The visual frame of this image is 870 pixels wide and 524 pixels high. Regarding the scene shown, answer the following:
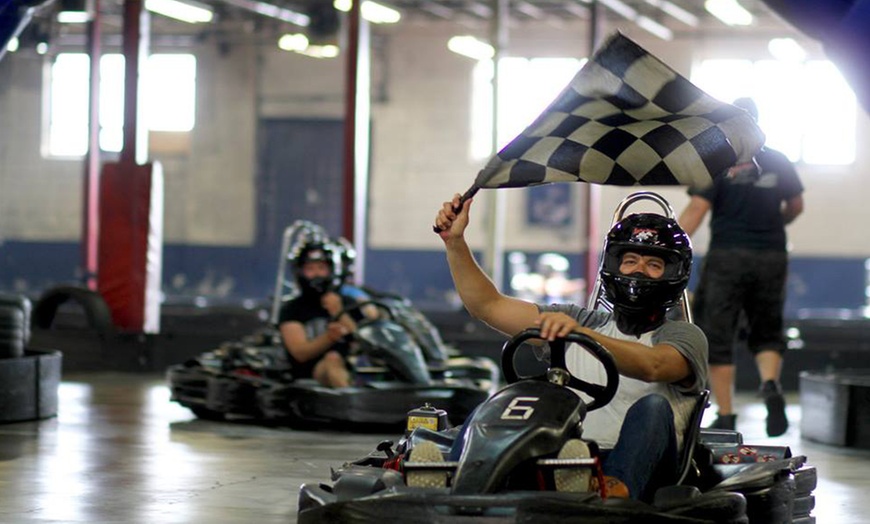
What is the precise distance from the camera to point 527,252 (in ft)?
62.7

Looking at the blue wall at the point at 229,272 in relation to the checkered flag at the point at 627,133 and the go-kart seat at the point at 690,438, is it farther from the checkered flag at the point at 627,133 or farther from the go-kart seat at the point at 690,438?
the go-kart seat at the point at 690,438

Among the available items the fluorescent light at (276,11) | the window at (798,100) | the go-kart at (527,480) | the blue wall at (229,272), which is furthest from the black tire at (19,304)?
the window at (798,100)

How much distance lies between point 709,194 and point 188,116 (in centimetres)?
1435

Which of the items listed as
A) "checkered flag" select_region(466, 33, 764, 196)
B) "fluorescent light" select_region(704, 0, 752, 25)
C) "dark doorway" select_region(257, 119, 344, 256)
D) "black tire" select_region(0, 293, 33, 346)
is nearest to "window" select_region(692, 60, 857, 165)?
"fluorescent light" select_region(704, 0, 752, 25)

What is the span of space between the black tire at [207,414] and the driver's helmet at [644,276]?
3578 mm

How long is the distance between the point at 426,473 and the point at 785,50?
1544cm

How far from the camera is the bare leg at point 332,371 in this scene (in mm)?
6551

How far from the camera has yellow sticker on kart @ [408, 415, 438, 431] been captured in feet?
13.0

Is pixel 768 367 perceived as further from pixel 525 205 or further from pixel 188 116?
pixel 188 116

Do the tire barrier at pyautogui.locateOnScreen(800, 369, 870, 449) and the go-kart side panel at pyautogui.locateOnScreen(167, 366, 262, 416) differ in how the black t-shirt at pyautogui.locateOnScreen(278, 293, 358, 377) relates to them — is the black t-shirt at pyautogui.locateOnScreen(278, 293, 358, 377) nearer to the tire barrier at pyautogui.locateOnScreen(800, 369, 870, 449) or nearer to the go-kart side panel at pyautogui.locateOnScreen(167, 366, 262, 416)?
the go-kart side panel at pyautogui.locateOnScreen(167, 366, 262, 416)

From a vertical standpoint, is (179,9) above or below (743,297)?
above

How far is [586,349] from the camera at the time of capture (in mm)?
3496

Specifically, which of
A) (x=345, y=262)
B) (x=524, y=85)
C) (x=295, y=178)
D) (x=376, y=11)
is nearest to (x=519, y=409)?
(x=345, y=262)

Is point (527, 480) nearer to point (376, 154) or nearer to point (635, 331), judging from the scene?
point (635, 331)
